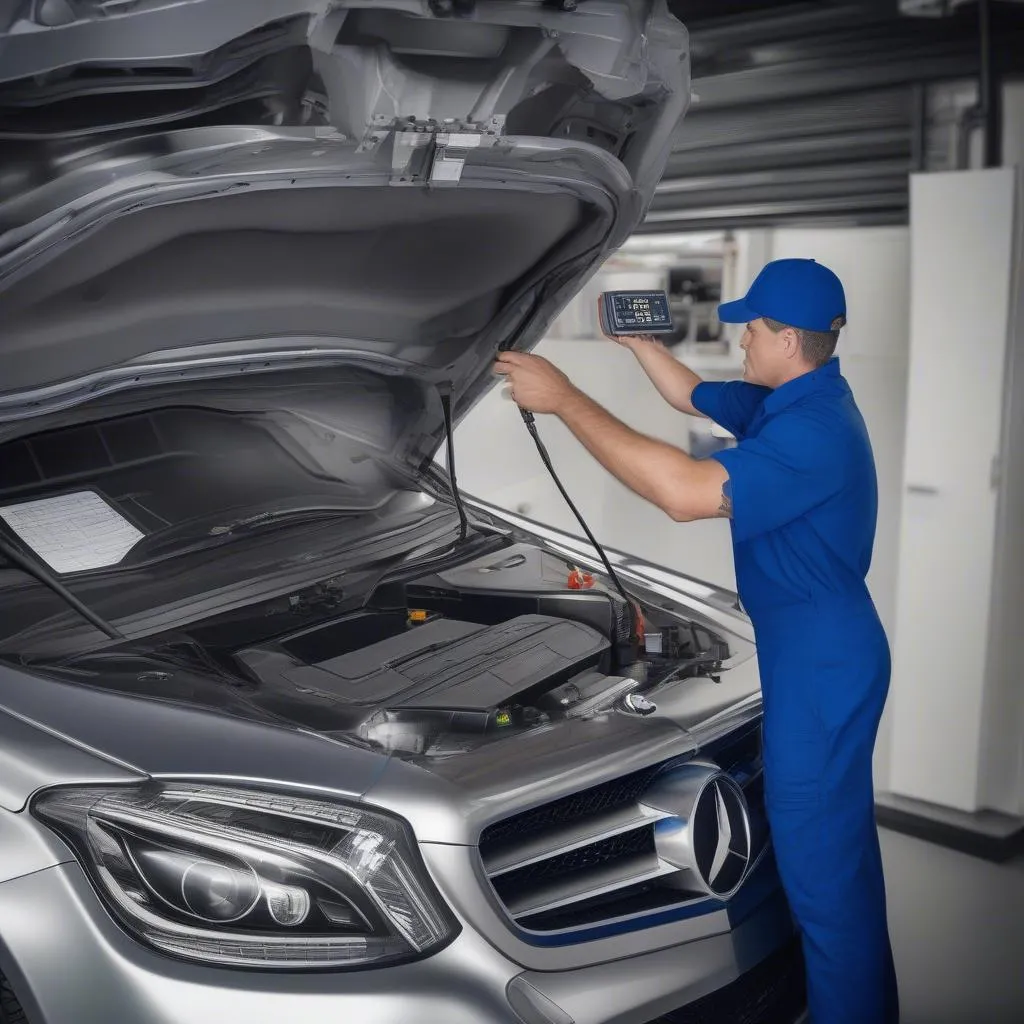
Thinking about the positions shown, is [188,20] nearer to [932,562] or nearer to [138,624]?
[138,624]

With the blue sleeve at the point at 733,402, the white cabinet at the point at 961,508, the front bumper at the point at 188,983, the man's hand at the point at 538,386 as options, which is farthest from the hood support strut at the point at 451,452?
the white cabinet at the point at 961,508

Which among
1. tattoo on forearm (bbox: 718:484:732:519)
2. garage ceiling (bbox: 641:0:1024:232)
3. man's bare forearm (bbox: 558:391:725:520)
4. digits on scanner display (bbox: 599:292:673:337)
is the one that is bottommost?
tattoo on forearm (bbox: 718:484:732:519)

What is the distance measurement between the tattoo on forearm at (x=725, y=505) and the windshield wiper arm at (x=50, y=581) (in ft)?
3.15

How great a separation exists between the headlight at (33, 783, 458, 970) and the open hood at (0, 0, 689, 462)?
73 centimetres

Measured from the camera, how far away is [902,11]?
2.82m

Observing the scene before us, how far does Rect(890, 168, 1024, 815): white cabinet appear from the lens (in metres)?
2.81

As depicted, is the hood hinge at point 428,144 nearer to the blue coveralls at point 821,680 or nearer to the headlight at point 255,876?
the blue coveralls at point 821,680

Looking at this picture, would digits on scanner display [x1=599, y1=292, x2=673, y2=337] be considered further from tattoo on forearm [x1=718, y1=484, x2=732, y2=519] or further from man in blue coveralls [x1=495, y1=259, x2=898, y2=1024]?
tattoo on forearm [x1=718, y1=484, x2=732, y2=519]

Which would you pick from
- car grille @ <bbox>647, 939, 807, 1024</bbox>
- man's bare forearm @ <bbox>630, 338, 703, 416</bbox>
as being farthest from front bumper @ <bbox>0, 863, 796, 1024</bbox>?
man's bare forearm @ <bbox>630, 338, 703, 416</bbox>

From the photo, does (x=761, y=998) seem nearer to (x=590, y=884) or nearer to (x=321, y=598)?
(x=590, y=884)

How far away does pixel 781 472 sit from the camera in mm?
1751

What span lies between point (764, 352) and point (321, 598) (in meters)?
0.93

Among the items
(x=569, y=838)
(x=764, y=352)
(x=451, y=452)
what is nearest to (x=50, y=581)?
(x=569, y=838)

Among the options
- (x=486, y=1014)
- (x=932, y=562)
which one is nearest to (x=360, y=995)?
(x=486, y=1014)
